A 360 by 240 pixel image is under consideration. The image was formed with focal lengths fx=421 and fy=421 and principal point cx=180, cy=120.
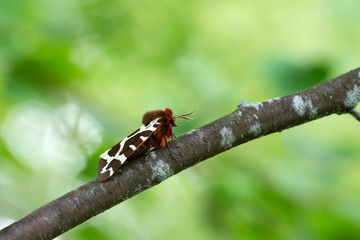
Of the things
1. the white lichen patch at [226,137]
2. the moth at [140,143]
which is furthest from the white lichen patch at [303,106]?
the moth at [140,143]

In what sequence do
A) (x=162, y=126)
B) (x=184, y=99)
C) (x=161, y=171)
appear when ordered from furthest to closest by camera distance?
(x=184, y=99), (x=162, y=126), (x=161, y=171)

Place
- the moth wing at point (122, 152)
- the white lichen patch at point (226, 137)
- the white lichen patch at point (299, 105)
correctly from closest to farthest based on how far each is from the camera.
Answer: the moth wing at point (122, 152) → the white lichen patch at point (226, 137) → the white lichen patch at point (299, 105)

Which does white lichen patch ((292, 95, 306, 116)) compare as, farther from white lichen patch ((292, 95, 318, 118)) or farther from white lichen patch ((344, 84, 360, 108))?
white lichen patch ((344, 84, 360, 108))

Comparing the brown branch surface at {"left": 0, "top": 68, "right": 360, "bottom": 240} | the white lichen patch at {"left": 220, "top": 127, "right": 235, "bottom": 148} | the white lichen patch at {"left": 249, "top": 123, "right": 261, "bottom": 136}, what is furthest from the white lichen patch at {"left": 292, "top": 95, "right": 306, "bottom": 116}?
the white lichen patch at {"left": 220, "top": 127, "right": 235, "bottom": 148}

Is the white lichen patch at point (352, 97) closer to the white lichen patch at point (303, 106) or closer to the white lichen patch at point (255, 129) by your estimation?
the white lichen patch at point (303, 106)

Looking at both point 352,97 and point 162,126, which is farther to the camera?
point 162,126

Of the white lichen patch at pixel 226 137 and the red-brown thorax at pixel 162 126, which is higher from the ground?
the red-brown thorax at pixel 162 126

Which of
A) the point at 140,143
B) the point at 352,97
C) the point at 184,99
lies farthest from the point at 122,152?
the point at 184,99

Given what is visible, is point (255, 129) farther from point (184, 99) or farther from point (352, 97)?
point (184, 99)
